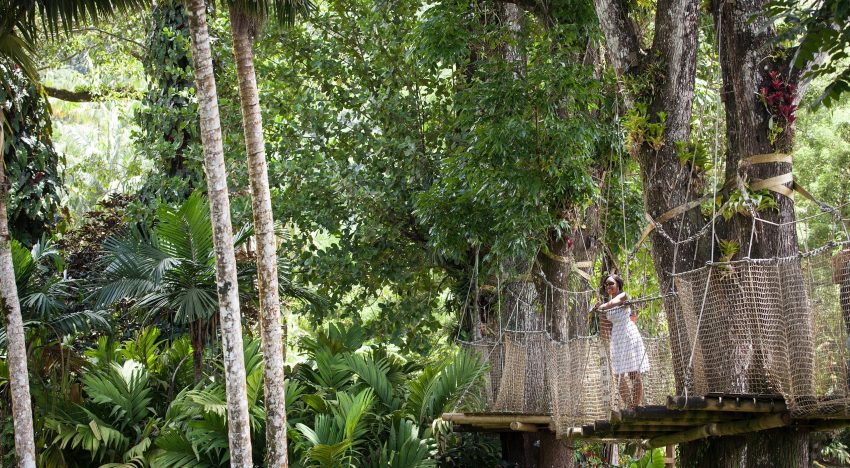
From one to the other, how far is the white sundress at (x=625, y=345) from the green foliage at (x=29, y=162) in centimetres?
763

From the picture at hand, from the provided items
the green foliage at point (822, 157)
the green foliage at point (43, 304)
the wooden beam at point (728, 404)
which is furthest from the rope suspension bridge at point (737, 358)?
the green foliage at point (822, 157)

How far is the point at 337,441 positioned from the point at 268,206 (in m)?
2.84

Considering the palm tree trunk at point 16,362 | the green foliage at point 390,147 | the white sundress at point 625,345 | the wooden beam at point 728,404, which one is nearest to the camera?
the wooden beam at point 728,404

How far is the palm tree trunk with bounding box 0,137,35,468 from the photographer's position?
10195 mm

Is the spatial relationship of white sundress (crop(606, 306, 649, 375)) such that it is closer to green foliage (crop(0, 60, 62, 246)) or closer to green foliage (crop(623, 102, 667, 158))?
green foliage (crop(623, 102, 667, 158))

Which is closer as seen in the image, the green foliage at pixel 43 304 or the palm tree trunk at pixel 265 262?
the palm tree trunk at pixel 265 262

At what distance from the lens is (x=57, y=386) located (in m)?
12.7

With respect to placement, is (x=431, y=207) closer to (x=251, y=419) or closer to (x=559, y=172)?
(x=559, y=172)

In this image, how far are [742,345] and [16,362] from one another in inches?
261

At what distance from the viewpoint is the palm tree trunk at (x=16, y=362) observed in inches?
401

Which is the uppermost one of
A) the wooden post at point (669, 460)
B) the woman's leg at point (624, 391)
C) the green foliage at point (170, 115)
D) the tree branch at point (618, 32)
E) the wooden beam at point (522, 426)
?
the green foliage at point (170, 115)

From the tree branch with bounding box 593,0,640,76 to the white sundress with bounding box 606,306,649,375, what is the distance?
2017 mm

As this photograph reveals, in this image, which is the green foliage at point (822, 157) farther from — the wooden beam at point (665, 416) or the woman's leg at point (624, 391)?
the wooden beam at point (665, 416)

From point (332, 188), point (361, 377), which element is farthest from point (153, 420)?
point (332, 188)
